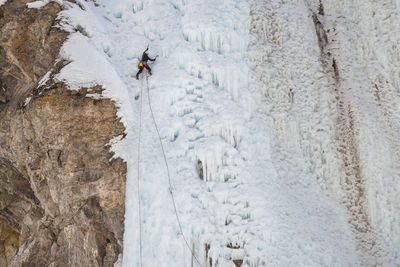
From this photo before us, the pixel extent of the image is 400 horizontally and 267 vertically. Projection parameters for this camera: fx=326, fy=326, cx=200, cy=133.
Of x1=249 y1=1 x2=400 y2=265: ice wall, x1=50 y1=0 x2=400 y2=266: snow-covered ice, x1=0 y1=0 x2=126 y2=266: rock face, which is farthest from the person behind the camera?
x1=249 y1=1 x2=400 y2=265: ice wall

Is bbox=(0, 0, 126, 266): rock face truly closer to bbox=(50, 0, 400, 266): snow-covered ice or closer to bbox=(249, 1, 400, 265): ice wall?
bbox=(50, 0, 400, 266): snow-covered ice

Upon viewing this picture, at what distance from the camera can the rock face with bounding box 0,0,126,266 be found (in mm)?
8961

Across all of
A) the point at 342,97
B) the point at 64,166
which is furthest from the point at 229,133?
the point at 64,166

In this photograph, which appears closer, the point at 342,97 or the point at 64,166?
the point at 64,166

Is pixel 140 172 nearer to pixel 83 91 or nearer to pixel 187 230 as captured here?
pixel 187 230

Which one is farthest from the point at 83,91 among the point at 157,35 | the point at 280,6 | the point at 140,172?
the point at 280,6

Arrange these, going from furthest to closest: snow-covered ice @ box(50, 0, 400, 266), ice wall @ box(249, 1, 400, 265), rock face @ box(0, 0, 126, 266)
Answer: ice wall @ box(249, 1, 400, 265)
rock face @ box(0, 0, 126, 266)
snow-covered ice @ box(50, 0, 400, 266)

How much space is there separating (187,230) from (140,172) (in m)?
2.16

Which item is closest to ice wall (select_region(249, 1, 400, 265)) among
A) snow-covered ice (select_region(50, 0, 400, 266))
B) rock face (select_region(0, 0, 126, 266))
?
snow-covered ice (select_region(50, 0, 400, 266))

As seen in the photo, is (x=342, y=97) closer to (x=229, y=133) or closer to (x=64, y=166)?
(x=229, y=133)

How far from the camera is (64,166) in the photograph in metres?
9.02

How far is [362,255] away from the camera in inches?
343

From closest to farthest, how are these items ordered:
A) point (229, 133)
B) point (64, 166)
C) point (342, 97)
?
1. point (64, 166)
2. point (229, 133)
3. point (342, 97)

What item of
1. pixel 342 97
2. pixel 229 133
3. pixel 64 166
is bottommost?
pixel 64 166
